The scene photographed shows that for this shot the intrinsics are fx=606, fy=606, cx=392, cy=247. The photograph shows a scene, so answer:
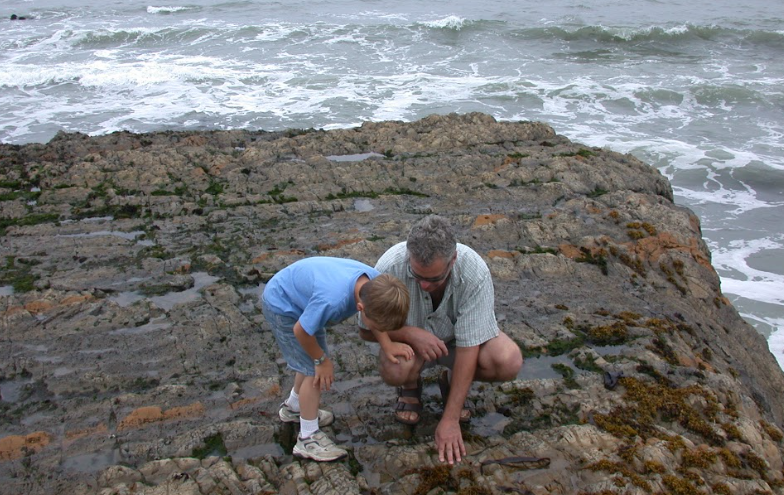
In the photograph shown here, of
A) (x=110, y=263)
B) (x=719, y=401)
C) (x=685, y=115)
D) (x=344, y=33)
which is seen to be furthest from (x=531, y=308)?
(x=344, y=33)

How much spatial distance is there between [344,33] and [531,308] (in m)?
21.4

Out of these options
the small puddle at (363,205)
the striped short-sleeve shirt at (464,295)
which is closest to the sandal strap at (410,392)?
the striped short-sleeve shirt at (464,295)

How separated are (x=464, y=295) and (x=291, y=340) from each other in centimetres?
99

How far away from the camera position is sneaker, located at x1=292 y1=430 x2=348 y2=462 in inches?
129

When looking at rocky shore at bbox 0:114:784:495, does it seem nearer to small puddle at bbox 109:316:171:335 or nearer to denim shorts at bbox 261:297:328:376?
small puddle at bbox 109:316:171:335

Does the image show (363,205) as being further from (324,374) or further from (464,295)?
(324,374)

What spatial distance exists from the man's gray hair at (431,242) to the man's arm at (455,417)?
1.95 feet

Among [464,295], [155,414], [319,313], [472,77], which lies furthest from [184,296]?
[472,77]

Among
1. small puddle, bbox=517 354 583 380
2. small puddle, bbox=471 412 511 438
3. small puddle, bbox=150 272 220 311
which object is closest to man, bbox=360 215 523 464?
small puddle, bbox=471 412 511 438

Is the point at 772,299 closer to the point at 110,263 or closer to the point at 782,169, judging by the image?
the point at 782,169

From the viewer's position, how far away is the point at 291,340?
3.35m

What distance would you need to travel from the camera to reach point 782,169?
39.6 feet

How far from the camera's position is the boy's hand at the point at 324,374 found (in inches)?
127

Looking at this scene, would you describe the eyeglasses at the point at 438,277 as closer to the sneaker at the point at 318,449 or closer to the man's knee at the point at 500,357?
the man's knee at the point at 500,357
